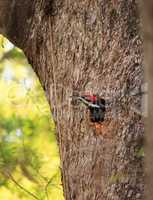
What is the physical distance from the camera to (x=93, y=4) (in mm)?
3967

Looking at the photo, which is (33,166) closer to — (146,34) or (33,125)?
(33,125)

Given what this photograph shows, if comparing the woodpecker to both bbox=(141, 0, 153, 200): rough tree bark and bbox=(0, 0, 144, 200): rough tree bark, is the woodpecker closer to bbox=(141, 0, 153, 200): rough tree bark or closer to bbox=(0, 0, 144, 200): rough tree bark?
bbox=(0, 0, 144, 200): rough tree bark

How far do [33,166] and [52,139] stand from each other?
901 millimetres

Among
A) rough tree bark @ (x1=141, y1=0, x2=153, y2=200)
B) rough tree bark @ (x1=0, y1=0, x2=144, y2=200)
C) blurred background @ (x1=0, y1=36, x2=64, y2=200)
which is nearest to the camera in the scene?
rough tree bark @ (x1=141, y1=0, x2=153, y2=200)

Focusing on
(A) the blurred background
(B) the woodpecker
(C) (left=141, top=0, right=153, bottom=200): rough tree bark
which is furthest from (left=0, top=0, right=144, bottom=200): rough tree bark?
(C) (left=141, top=0, right=153, bottom=200): rough tree bark

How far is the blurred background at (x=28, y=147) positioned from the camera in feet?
19.2

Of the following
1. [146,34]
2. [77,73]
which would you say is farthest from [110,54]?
[146,34]

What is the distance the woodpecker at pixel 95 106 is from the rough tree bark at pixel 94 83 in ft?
0.12

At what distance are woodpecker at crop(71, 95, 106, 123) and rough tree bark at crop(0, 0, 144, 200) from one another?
0.12 feet

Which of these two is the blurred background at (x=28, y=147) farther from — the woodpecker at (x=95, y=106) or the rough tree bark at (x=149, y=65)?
the rough tree bark at (x=149, y=65)

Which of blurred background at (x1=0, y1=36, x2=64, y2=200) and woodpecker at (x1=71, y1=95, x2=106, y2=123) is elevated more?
woodpecker at (x1=71, y1=95, x2=106, y2=123)

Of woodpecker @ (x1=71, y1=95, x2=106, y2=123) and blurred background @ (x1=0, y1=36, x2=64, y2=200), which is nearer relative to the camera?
woodpecker @ (x1=71, y1=95, x2=106, y2=123)

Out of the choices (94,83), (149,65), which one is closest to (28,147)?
(94,83)

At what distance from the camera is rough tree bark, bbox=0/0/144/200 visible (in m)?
3.63
